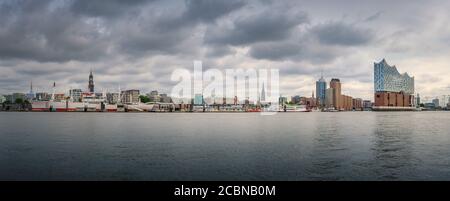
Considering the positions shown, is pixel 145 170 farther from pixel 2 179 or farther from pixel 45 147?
pixel 45 147

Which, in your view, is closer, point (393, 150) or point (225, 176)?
point (225, 176)
